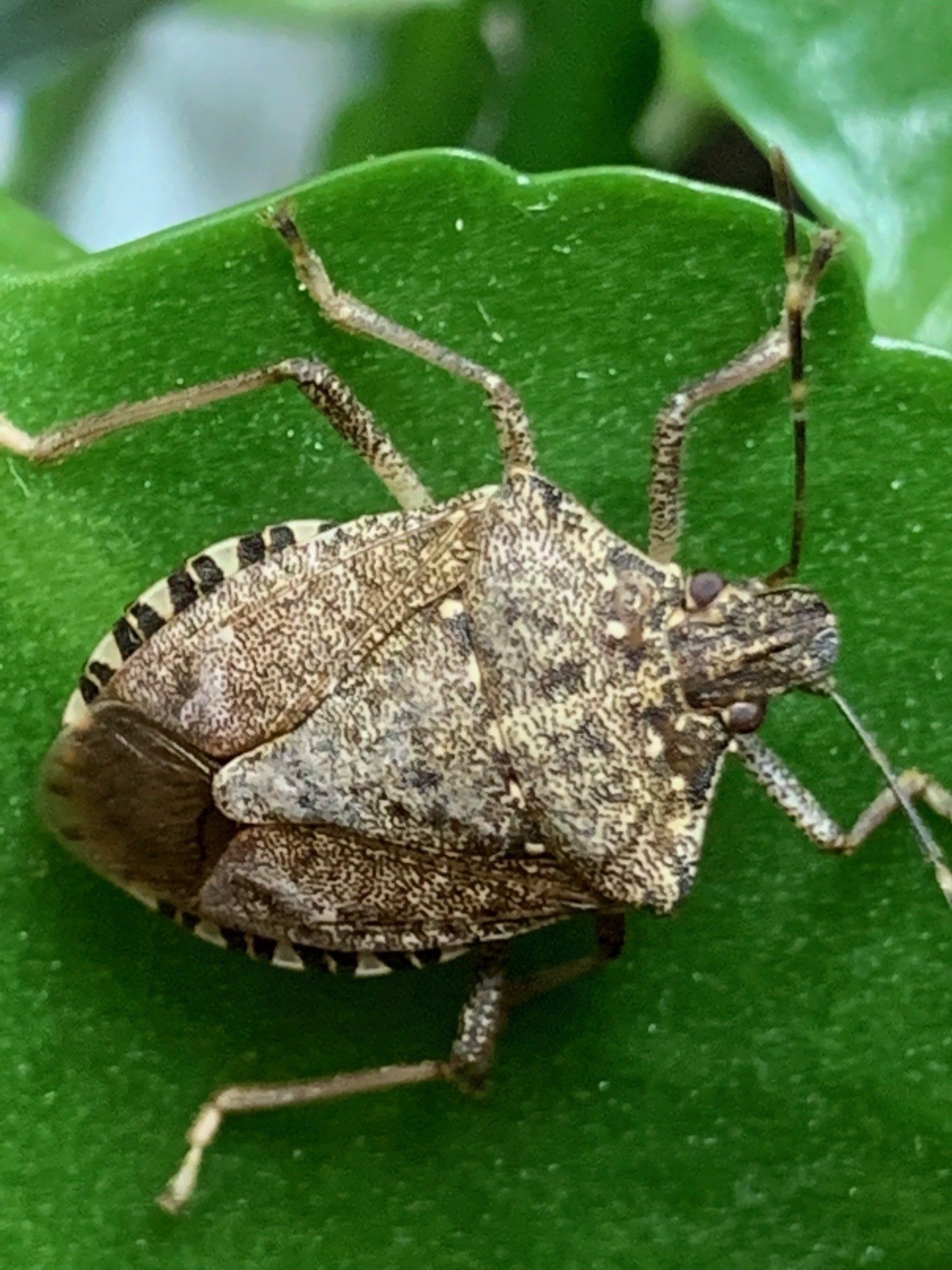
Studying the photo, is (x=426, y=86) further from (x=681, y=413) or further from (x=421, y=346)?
(x=681, y=413)

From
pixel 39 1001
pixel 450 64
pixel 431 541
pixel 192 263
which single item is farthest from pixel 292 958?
pixel 450 64

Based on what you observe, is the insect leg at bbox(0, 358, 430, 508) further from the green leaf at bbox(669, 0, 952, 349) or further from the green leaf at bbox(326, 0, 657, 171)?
the green leaf at bbox(326, 0, 657, 171)

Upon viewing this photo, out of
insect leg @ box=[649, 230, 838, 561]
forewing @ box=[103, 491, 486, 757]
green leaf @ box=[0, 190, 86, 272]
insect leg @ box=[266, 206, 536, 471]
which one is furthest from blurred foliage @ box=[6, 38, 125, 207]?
insect leg @ box=[649, 230, 838, 561]

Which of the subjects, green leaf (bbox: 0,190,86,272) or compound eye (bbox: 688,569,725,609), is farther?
green leaf (bbox: 0,190,86,272)

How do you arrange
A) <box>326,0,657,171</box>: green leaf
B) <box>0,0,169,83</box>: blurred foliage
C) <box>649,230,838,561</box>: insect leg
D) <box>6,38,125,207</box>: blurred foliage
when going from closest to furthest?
1. <box>649,230,838,561</box>: insect leg
2. <box>0,0,169,83</box>: blurred foliage
3. <box>326,0,657,171</box>: green leaf
4. <box>6,38,125,207</box>: blurred foliage

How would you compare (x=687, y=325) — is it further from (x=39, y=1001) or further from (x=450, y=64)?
(x=39, y=1001)

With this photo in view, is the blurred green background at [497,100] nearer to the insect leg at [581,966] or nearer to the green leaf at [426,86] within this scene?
the green leaf at [426,86]
